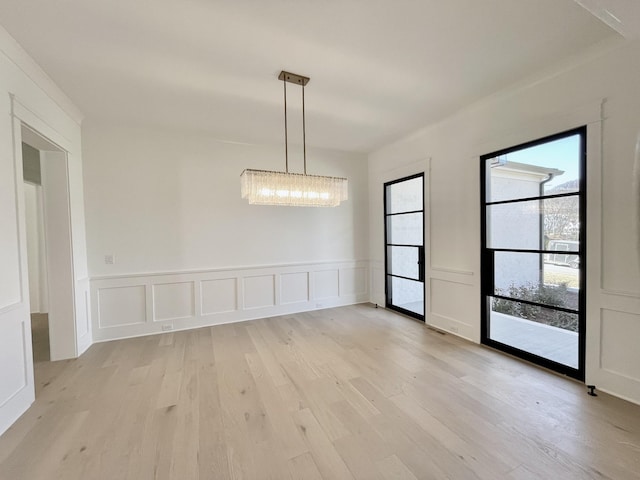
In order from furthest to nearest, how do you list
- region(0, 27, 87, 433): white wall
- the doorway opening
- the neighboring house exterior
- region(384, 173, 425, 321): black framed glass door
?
region(384, 173, 425, 321): black framed glass door, the doorway opening, the neighboring house exterior, region(0, 27, 87, 433): white wall

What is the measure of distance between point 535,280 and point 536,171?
3.65 feet

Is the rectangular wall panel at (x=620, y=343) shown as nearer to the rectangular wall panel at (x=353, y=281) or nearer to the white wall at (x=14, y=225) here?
the rectangular wall panel at (x=353, y=281)

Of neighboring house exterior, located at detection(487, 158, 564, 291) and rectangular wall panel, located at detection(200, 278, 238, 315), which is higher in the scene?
neighboring house exterior, located at detection(487, 158, 564, 291)

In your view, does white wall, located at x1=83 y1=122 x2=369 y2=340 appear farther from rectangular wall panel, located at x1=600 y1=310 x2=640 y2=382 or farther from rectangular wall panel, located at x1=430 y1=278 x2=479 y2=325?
rectangular wall panel, located at x1=600 y1=310 x2=640 y2=382

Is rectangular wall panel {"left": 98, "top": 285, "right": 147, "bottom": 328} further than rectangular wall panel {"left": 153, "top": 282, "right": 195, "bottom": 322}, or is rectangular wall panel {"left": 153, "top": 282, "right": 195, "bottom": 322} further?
rectangular wall panel {"left": 153, "top": 282, "right": 195, "bottom": 322}

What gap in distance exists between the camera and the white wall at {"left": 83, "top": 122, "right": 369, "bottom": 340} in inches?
143

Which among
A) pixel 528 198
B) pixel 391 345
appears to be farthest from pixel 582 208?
pixel 391 345

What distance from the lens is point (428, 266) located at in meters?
3.97

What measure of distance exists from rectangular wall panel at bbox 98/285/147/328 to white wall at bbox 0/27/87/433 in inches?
55.9

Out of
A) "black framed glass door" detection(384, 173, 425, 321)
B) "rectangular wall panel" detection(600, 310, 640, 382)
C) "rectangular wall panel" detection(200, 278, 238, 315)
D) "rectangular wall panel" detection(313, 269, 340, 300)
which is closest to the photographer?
"rectangular wall panel" detection(600, 310, 640, 382)

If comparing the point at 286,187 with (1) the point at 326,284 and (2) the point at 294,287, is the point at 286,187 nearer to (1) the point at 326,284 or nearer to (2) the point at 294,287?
(2) the point at 294,287

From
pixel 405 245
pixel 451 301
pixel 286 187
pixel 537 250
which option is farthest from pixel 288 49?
pixel 451 301

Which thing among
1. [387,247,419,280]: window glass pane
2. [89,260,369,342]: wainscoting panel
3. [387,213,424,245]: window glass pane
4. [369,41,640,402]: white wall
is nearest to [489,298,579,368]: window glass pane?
[369,41,640,402]: white wall

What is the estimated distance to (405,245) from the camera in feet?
14.8
